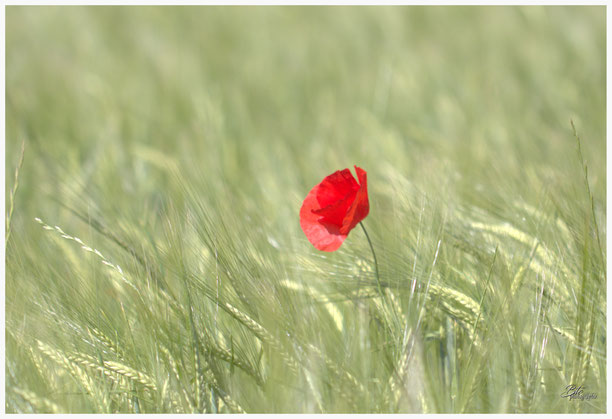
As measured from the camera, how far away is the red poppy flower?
1.83ft

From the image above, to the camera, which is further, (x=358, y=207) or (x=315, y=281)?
(x=315, y=281)

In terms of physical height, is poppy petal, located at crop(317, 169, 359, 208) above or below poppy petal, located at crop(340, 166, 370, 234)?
above

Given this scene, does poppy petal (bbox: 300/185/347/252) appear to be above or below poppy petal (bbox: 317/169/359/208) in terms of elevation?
below

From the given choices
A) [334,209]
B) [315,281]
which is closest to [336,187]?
[334,209]

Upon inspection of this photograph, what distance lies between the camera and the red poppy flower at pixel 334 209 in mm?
557

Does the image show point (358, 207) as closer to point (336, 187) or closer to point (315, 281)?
point (336, 187)

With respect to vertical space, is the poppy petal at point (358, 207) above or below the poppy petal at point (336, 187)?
below

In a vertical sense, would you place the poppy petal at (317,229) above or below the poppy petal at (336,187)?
below

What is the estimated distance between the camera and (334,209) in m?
0.57

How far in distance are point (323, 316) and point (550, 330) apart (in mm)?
215

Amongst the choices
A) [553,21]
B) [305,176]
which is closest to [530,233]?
[305,176]

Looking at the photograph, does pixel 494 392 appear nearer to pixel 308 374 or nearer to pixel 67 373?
pixel 308 374

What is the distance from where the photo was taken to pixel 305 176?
1.12m

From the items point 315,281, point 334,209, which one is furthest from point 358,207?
point 315,281
